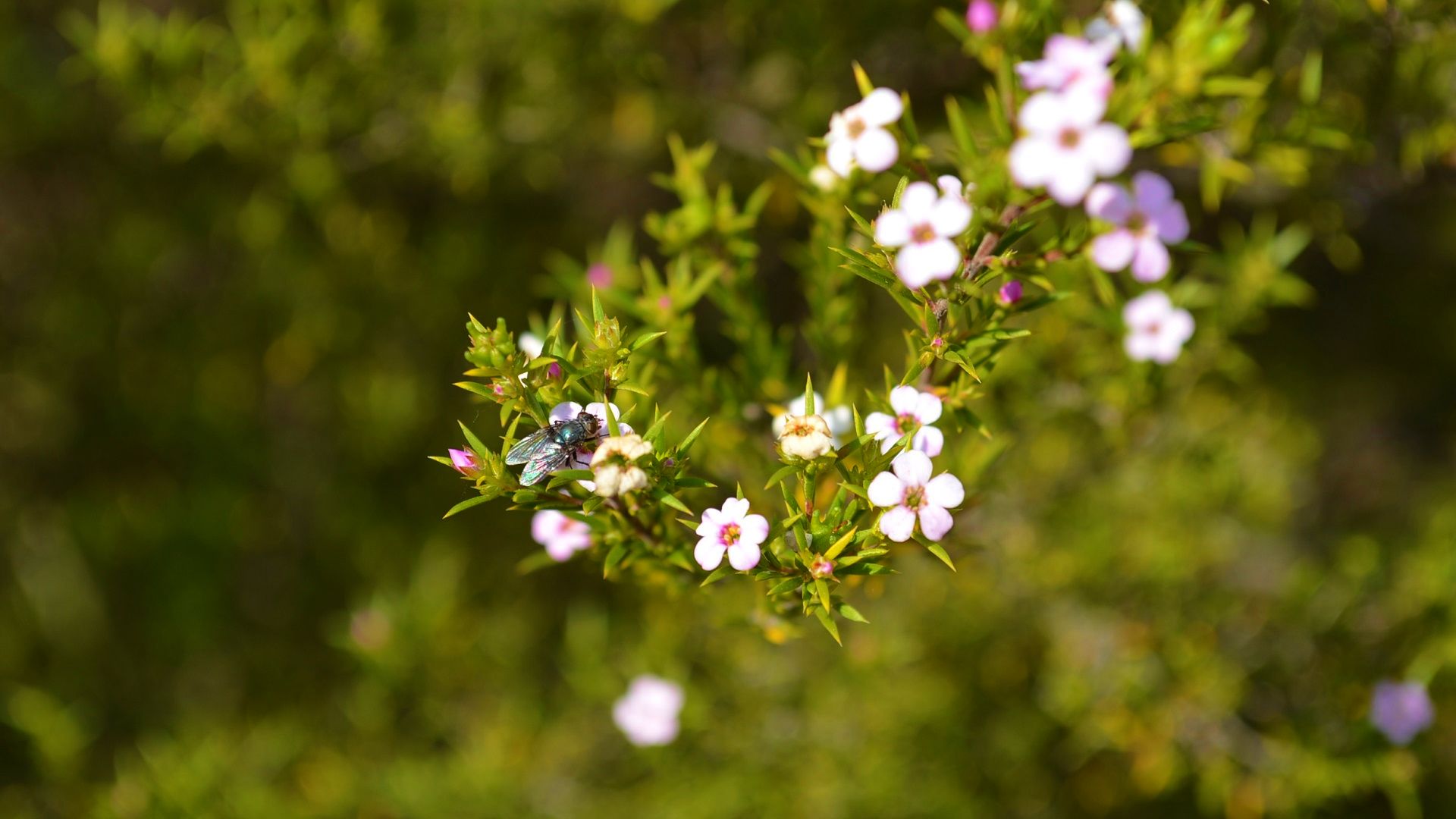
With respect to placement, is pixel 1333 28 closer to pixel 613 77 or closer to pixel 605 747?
pixel 613 77

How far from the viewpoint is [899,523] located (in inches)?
55.2

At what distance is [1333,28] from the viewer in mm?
2246

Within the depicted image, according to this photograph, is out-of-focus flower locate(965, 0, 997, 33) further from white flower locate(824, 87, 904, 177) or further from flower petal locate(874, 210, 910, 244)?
flower petal locate(874, 210, 910, 244)

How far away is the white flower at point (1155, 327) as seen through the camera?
6.72 feet

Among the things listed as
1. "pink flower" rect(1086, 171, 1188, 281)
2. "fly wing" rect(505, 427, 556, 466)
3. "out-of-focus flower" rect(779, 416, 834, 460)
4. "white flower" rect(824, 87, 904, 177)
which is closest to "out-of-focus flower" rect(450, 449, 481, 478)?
"fly wing" rect(505, 427, 556, 466)

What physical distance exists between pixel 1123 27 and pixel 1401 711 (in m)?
2.18

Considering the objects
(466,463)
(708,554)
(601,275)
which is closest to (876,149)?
(708,554)

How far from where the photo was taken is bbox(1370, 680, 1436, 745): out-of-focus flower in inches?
102

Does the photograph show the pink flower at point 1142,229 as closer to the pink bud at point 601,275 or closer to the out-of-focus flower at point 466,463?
the out-of-focus flower at point 466,463

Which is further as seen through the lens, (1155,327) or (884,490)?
(1155,327)

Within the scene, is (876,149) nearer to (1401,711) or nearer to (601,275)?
(601,275)

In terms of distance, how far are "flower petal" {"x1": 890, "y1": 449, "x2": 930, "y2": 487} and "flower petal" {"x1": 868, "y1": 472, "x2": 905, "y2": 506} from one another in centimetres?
3

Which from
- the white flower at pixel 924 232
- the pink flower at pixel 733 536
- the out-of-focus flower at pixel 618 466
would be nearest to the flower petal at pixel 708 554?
the pink flower at pixel 733 536

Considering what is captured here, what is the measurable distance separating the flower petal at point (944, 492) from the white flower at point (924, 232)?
1.01 feet
